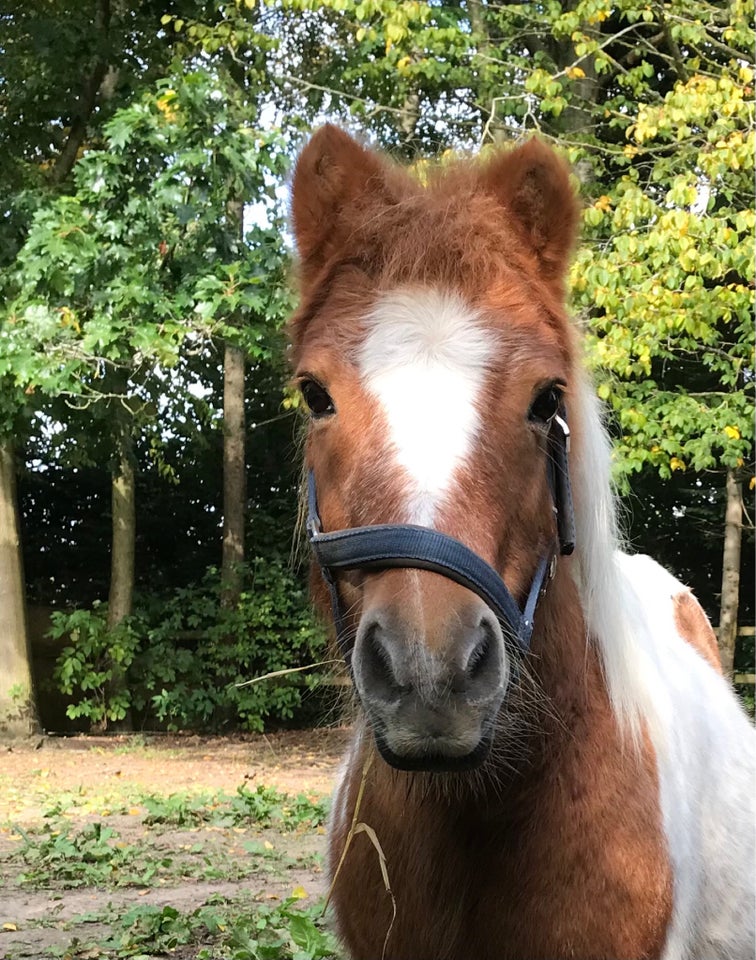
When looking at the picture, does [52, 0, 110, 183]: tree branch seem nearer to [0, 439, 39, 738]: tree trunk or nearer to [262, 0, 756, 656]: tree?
[262, 0, 756, 656]: tree

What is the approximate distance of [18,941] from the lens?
4266mm

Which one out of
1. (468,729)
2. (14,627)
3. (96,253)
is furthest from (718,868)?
(14,627)

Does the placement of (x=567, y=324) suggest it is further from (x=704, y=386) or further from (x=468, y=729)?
(x=704, y=386)

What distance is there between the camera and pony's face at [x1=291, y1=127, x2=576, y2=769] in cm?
163

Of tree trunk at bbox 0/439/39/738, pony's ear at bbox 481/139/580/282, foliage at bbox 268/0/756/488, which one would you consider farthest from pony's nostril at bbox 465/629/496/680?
tree trunk at bbox 0/439/39/738

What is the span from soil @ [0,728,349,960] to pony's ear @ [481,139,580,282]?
1.69 meters

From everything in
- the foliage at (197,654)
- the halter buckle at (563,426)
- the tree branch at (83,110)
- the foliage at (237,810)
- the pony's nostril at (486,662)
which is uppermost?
the tree branch at (83,110)

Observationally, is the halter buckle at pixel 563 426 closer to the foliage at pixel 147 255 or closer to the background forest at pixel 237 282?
the background forest at pixel 237 282

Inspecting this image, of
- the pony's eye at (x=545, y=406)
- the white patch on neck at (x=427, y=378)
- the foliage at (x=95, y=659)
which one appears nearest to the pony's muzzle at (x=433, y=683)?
the white patch on neck at (x=427, y=378)

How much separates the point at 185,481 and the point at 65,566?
2132 millimetres

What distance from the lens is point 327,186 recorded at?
2.26 metres

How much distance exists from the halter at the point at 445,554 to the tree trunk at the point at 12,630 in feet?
31.7

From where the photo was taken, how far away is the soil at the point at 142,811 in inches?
184

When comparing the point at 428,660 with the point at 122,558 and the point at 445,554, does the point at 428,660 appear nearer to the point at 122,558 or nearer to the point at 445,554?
the point at 445,554
